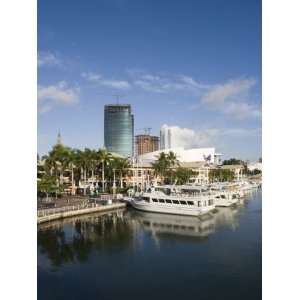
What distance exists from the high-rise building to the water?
50.2 feet

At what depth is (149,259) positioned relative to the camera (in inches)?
217

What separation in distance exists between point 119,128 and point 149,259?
17.7m

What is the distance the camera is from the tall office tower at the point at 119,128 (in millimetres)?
22562

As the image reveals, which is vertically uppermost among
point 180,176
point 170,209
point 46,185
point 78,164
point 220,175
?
point 78,164

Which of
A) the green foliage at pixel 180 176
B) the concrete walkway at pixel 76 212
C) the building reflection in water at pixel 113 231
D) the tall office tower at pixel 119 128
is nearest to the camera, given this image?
the building reflection in water at pixel 113 231

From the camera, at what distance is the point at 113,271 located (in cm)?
489

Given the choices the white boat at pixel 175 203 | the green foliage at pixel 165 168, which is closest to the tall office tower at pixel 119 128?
the green foliage at pixel 165 168

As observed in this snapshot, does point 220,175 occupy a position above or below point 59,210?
above

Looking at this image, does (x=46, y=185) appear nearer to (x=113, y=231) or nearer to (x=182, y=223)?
(x=113, y=231)

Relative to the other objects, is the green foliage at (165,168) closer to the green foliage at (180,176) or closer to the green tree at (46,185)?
the green foliage at (180,176)

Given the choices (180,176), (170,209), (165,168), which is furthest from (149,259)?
(165,168)

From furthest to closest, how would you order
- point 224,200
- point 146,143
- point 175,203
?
point 146,143, point 224,200, point 175,203

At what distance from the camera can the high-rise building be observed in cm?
2417
